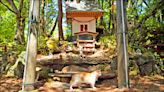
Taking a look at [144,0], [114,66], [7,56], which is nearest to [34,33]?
[114,66]

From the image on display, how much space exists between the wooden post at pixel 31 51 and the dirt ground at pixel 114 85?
0.52 meters

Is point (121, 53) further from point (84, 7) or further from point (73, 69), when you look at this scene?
point (84, 7)

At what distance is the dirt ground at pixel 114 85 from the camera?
5.87 metres

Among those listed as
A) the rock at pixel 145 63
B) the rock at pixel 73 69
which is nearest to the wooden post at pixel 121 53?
the rock at pixel 73 69

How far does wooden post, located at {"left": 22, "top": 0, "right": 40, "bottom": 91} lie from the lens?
18.4ft

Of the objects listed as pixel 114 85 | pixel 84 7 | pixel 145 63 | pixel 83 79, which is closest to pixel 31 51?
pixel 83 79

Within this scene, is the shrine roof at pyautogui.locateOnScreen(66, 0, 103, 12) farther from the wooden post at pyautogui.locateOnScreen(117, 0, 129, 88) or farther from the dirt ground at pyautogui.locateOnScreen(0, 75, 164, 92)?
the wooden post at pyautogui.locateOnScreen(117, 0, 129, 88)

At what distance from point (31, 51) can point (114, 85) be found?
86.0 inches

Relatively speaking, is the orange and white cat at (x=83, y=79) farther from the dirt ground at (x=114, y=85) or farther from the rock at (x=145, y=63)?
the rock at (x=145, y=63)

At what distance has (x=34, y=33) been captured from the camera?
577 cm

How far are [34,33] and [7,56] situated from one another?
4.06 metres

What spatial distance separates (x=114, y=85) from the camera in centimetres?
632

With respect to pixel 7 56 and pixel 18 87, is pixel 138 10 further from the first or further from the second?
pixel 18 87

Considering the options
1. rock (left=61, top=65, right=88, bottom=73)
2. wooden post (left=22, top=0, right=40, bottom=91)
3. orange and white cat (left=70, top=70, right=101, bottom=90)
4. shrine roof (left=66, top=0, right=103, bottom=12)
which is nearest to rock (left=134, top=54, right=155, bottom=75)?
rock (left=61, top=65, right=88, bottom=73)
